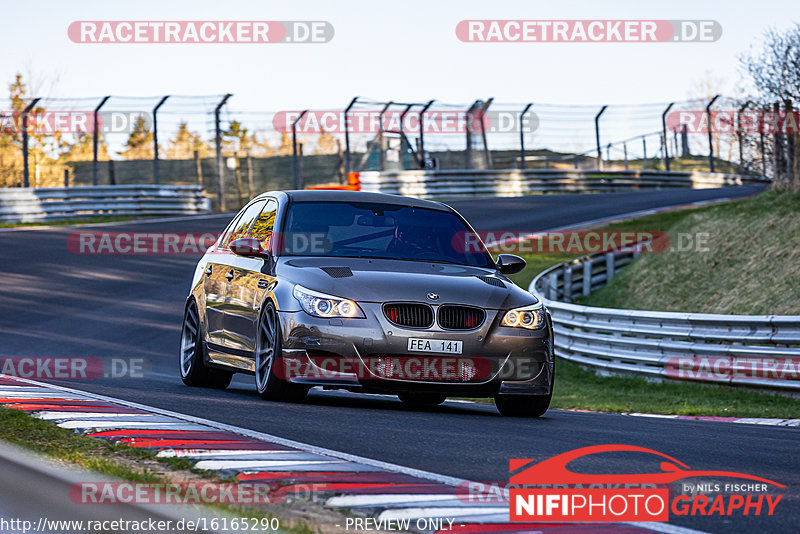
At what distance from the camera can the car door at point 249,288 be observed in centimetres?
876

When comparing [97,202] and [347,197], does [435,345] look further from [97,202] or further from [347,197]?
[97,202]

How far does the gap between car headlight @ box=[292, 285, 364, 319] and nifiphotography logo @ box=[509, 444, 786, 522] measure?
2436mm

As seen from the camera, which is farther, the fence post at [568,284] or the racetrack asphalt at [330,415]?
the fence post at [568,284]

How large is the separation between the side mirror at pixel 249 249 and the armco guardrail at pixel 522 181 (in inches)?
934

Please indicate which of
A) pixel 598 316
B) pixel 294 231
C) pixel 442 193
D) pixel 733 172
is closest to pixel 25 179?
pixel 442 193

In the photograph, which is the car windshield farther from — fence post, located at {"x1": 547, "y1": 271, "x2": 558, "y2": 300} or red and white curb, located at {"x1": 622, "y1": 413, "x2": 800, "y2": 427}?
fence post, located at {"x1": 547, "y1": 271, "x2": 558, "y2": 300}

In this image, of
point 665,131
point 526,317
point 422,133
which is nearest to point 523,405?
point 526,317

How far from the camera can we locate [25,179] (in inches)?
1120

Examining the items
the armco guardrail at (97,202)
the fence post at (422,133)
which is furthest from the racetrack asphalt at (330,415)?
the fence post at (422,133)

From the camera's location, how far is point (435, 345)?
7855mm

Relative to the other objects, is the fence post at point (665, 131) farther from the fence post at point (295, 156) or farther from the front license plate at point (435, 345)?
the front license plate at point (435, 345)

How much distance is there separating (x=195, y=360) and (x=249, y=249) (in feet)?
5.86

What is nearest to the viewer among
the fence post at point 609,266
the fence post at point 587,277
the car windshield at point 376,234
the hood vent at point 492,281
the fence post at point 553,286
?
the hood vent at point 492,281

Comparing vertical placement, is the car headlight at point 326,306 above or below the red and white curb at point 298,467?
above
